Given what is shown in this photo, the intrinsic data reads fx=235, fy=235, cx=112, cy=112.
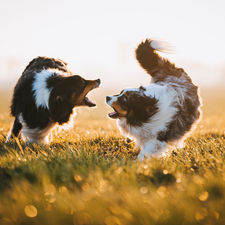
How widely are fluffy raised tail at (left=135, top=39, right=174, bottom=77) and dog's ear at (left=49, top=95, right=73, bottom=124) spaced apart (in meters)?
1.64

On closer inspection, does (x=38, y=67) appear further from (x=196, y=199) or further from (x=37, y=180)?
(x=196, y=199)

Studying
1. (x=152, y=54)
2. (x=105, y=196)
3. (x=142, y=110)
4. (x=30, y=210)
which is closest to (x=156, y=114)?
(x=142, y=110)

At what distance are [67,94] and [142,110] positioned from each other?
1394 millimetres

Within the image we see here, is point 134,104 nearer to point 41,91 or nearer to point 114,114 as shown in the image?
point 114,114

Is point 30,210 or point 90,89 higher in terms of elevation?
point 90,89

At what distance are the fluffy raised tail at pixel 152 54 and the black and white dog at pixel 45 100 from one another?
3.24ft

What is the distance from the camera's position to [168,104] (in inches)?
151

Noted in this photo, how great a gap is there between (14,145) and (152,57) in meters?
2.99

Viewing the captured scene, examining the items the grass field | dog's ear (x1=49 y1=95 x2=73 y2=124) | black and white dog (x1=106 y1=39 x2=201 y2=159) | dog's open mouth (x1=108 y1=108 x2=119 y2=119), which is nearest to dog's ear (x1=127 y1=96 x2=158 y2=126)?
black and white dog (x1=106 y1=39 x2=201 y2=159)

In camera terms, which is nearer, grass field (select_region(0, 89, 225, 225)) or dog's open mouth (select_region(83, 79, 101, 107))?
grass field (select_region(0, 89, 225, 225))

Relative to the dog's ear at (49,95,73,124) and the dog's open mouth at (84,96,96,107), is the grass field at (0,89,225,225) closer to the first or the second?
the dog's ear at (49,95,73,124)

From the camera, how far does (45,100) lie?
14.0 ft

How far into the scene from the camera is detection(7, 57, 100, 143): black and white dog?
167 inches

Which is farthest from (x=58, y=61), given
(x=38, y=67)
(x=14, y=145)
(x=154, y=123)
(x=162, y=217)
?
(x=162, y=217)
